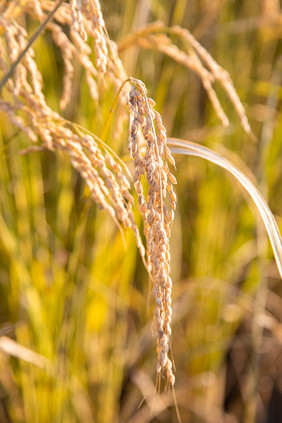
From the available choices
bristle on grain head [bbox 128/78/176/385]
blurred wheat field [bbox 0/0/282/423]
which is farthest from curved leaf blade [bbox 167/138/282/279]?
bristle on grain head [bbox 128/78/176/385]

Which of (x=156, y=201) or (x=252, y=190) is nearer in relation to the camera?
(x=156, y=201)

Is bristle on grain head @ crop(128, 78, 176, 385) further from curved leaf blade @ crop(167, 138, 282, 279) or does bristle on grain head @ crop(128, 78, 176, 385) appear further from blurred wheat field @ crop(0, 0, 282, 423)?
curved leaf blade @ crop(167, 138, 282, 279)

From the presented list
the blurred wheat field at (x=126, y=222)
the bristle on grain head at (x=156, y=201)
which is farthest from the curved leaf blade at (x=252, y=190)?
A: the bristle on grain head at (x=156, y=201)

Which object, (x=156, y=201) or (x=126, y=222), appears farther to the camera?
(x=126, y=222)

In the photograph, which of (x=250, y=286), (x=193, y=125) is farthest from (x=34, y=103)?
(x=250, y=286)

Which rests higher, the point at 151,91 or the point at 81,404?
the point at 151,91

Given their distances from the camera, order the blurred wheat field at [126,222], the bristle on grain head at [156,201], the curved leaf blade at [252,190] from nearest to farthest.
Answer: the bristle on grain head at [156,201], the curved leaf blade at [252,190], the blurred wheat field at [126,222]

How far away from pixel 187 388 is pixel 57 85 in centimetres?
92

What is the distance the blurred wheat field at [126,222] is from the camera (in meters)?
0.77

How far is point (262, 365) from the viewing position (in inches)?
61.8

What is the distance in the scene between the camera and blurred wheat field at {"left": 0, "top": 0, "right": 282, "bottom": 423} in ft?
2.54

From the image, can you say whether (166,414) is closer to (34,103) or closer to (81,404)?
(81,404)

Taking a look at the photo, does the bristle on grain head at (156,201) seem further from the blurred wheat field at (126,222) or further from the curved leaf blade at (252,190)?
the curved leaf blade at (252,190)

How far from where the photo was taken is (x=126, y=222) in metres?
0.63
